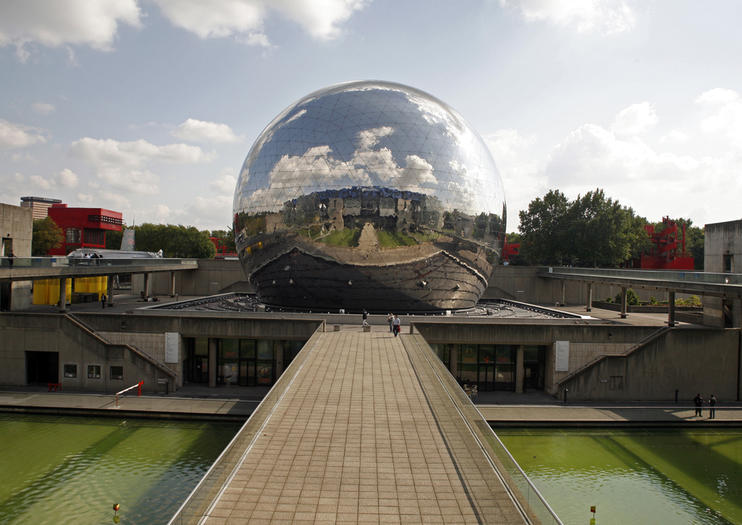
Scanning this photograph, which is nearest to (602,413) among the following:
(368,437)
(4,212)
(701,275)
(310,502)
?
(701,275)

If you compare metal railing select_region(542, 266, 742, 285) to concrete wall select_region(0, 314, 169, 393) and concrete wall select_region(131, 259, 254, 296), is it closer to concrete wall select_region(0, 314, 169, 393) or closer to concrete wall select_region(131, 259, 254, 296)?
concrete wall select_region(0, 314, 169, 393)

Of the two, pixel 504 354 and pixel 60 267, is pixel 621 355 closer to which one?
pixel 504 354

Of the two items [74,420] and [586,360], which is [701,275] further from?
[74,420]

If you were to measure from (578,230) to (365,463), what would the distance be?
44047 millimetres

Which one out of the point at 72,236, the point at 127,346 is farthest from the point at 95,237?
the point at 127,346

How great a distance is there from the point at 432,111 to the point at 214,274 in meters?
23.2

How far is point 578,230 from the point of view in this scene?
47.0 meters

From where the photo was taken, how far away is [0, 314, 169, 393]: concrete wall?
20359 mm

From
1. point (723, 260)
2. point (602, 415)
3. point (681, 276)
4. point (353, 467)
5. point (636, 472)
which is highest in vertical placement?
point (723, 260)

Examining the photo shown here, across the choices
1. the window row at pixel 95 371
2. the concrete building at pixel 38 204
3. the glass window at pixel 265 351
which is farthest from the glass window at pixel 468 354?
the concrete building at pixel 38 204

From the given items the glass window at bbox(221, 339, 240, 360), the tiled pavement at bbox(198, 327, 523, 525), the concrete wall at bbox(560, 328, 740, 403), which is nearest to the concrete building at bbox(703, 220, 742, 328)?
the concrete wall at bbox(560, 328, 740, 403)

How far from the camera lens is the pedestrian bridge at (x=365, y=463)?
6824 millimetres

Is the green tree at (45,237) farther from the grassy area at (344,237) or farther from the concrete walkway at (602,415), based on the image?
the concrete walkway at (602,415)

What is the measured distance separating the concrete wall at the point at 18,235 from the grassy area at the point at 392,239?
57.4 ft
